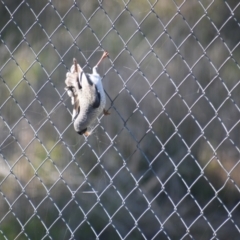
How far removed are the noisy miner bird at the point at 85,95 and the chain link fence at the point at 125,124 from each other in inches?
7.4

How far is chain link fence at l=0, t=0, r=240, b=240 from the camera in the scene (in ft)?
7.45

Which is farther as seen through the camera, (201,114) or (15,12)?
(15,12)

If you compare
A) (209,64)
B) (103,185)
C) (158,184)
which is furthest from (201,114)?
(103,185)

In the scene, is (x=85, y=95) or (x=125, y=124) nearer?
(x=85, y=95)

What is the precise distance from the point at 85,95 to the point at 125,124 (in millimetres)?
323

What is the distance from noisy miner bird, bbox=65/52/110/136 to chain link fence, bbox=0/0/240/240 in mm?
187

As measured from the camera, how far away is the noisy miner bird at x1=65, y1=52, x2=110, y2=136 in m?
2.08

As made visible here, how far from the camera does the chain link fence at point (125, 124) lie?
2270mm

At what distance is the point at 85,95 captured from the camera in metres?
2.09

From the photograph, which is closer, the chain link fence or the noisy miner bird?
the noisy miner bird

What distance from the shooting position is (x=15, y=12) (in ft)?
8.10

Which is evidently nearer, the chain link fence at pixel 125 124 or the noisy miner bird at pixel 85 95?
the noisy miner bird at pixel 85 95

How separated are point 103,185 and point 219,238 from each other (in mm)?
545

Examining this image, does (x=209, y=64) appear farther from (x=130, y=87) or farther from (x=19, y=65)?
(x=19, y=65)
